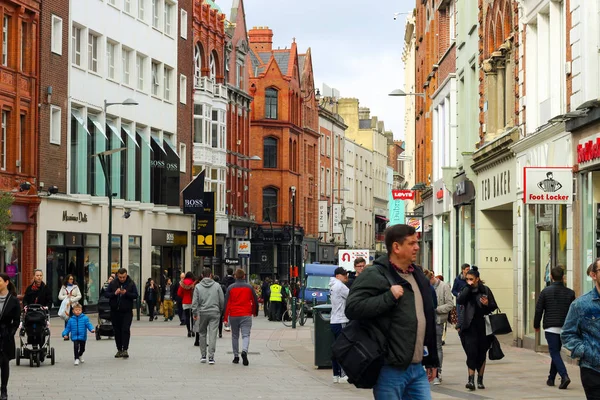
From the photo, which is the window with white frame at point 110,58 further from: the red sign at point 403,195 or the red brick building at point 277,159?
the red brick building at point 277,159

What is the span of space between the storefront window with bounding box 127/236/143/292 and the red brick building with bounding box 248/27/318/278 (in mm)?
31133

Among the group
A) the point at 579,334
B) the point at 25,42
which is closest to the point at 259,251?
the point at 25,42

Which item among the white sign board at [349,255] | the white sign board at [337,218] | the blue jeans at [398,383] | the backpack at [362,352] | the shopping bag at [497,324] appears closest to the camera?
the backpack at [362,352]

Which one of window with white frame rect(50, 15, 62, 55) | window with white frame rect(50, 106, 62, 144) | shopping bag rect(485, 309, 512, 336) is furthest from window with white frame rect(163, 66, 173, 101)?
shopping bag rect(485, 309, 512, 336)

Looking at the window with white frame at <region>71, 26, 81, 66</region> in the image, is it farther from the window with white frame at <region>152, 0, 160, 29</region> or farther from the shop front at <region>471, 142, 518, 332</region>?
the shop front at <region>471, 142, 518, 332</region>

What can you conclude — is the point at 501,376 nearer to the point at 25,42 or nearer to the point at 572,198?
the point at 572,198

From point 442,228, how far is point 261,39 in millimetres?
57350

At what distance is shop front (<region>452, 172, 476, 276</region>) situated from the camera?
36.1 metres

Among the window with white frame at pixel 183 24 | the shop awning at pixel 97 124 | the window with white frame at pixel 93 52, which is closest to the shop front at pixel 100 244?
the shop awning at pixel 97 124

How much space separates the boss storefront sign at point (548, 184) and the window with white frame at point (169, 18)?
42195 millimetres

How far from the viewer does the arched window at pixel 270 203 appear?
92.5 m

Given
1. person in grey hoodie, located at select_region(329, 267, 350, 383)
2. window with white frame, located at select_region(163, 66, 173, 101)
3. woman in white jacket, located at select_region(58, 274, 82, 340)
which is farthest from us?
window with white frame, located at select_region(163, 66, 173, 101)

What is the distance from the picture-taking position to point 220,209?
72938 mm

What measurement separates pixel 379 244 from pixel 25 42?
90118 mm
